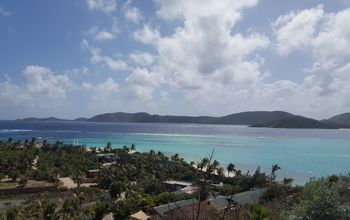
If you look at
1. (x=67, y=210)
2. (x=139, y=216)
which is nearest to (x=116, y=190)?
(x=67, y=210)

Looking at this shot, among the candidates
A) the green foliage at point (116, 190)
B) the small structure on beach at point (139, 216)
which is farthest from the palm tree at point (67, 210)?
the green foliage at point (116, 190)

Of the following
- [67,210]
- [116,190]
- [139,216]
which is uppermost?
[67,210]

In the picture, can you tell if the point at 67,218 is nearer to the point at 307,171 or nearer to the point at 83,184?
the point at 83,184

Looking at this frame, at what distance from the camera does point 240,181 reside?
46.9 meters

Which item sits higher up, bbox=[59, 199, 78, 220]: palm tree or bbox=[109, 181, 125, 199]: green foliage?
bbox=[59, 199, 78, 220]: palm tree

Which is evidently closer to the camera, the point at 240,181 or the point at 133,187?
the point at 133,187

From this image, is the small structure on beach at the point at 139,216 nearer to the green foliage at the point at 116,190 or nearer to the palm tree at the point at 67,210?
the palm tree at the point at 67,210

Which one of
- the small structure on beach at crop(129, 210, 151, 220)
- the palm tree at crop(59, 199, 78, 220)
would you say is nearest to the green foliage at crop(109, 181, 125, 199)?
the palm tree at crop(59, 199, 78, 220)

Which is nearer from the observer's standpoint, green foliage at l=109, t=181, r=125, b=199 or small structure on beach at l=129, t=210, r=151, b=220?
small structure on beach at l=129, t=210, r=151, b=220

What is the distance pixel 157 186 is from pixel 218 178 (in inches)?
507

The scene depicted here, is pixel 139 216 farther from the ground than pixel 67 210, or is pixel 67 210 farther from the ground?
pixel 67 210

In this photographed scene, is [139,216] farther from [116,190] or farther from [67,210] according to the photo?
[116,190]

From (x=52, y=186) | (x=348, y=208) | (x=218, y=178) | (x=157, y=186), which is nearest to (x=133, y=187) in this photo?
(x=157, y=186)

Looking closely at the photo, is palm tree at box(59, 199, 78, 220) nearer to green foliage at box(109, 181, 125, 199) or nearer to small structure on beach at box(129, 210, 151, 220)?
small structure on beach at box(129, 210, 151, 220)
